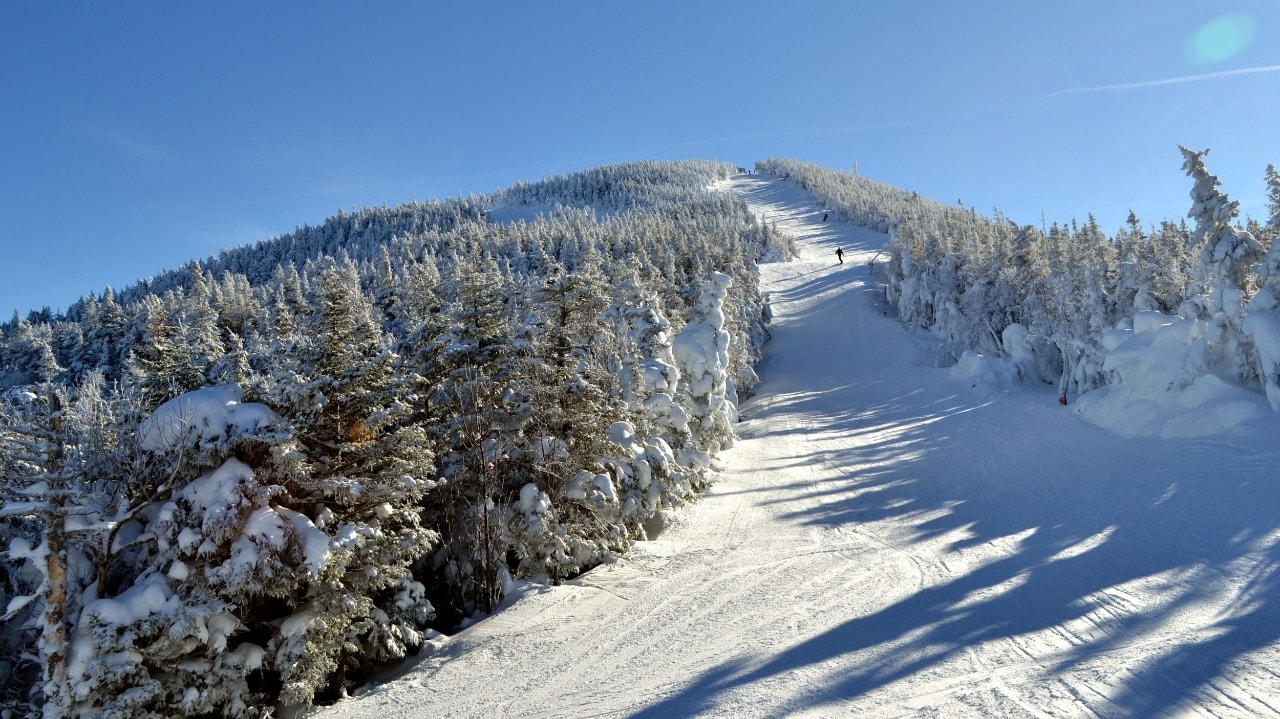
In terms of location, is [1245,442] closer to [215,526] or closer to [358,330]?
[358,330]

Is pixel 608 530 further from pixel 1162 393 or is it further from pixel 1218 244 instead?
pixel 1218 244

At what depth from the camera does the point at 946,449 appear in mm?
A: 22594

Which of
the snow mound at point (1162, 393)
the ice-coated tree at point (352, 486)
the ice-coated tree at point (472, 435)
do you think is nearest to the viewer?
the ice-coated tree at point (352, 486)

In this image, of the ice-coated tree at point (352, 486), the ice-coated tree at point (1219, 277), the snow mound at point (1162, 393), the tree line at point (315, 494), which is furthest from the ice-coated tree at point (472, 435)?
the ice-coated tree at point (1219, 277)

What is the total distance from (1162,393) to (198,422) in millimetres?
26060

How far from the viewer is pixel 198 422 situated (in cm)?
958

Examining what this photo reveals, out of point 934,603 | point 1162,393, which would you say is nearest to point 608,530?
point 934,603

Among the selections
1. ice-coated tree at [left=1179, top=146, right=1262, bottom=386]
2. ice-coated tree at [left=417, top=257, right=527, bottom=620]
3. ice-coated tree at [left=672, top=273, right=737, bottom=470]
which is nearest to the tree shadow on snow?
ice-coated tree at [left=1179, top=146, right=1262, bottom=386]

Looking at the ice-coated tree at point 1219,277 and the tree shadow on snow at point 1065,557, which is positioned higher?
the ice-coated tree at point 1219,277

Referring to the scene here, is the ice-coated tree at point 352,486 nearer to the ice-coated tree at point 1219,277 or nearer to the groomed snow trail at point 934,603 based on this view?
the groomed snow trail at point 934,603

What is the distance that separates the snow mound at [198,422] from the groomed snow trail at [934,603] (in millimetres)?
4778

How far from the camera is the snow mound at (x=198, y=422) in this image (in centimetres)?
947

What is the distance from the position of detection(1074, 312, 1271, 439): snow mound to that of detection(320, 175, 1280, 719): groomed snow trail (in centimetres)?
89

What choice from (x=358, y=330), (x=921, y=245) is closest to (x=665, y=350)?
(x=358, y=330)
